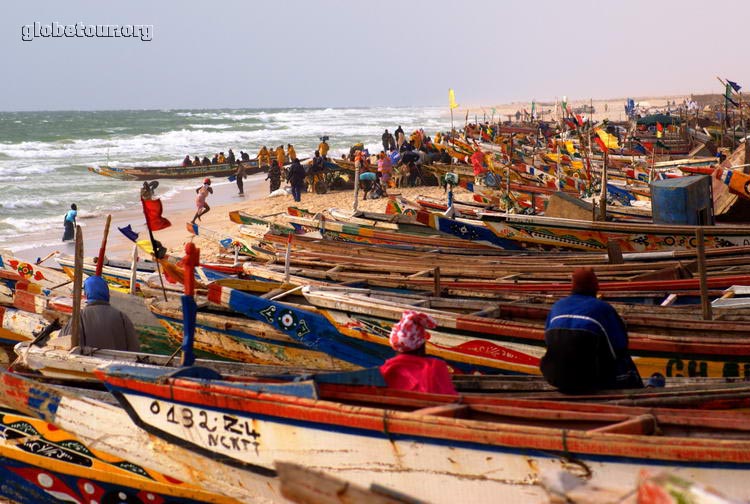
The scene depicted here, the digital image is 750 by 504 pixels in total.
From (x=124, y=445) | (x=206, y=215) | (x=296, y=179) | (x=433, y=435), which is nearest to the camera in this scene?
(x=433, y=435)

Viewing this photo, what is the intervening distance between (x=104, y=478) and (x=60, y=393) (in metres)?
0.68

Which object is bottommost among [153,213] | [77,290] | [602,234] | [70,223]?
[70,223]

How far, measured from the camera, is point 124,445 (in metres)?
5.68

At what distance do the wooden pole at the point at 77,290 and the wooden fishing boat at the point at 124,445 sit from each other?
2.37 feet

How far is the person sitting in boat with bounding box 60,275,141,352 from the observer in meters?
6.95

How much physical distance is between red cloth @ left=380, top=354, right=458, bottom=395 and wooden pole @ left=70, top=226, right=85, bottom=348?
8.55ft

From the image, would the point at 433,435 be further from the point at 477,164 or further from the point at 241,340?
the point at 477,164

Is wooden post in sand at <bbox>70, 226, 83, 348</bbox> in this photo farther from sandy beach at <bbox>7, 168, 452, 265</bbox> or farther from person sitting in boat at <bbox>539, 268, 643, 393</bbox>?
sandy beach at <bbox>7, 168, 452, 265</bbox>

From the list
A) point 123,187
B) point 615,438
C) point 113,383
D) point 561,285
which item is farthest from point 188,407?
point 123,187

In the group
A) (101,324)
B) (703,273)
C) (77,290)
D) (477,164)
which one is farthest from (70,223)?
(703,273)

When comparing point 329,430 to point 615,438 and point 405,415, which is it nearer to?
point 405,415

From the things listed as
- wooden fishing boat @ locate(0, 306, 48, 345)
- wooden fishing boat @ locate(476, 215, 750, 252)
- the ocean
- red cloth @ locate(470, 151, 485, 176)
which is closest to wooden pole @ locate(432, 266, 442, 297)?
wooden fishing boat @ locate(0, 306, 48, 345)

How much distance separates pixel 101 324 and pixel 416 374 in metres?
3.03

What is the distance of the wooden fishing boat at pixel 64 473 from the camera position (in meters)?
5.80
